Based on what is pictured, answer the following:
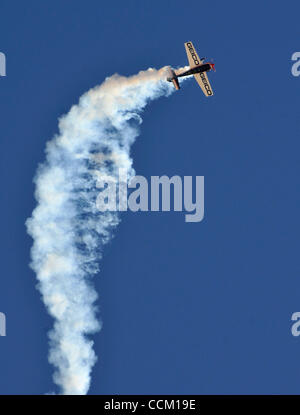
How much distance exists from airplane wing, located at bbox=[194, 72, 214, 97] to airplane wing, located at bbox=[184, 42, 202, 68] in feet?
4.92

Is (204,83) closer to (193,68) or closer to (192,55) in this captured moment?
(193,68)

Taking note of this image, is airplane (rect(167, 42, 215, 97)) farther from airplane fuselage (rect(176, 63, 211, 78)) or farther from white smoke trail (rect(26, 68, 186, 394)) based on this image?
white smoke trail (rect(26, 68, 186, 394))

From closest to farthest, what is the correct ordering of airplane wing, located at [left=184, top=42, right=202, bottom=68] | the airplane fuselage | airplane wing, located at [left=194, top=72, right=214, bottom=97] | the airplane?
airplane wing, located at [left=184, top=42, right=202, bottom=68] < the airplane < the airplane fuselage < airplane wing, located at [left=194, top=72, right=214, bottom=97]

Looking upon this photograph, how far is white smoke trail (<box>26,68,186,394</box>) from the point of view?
80312 mm

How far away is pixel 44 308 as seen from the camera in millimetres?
81312

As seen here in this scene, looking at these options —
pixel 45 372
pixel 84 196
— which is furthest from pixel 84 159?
pixel 45 372

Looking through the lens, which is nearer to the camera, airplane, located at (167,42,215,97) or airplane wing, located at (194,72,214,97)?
airplane, located at (167,42,215,97)

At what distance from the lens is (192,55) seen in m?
85.8

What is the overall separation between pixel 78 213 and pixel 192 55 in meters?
17.1

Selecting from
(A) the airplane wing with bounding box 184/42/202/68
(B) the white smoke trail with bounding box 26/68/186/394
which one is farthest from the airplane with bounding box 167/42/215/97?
(B) the white smoke trail with bounding box 26/68/186/394

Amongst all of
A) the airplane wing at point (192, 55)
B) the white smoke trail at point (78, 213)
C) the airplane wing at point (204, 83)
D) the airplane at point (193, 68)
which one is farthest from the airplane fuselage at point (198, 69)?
the white smoke trail at point (78, 213)

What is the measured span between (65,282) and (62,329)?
382 cm
